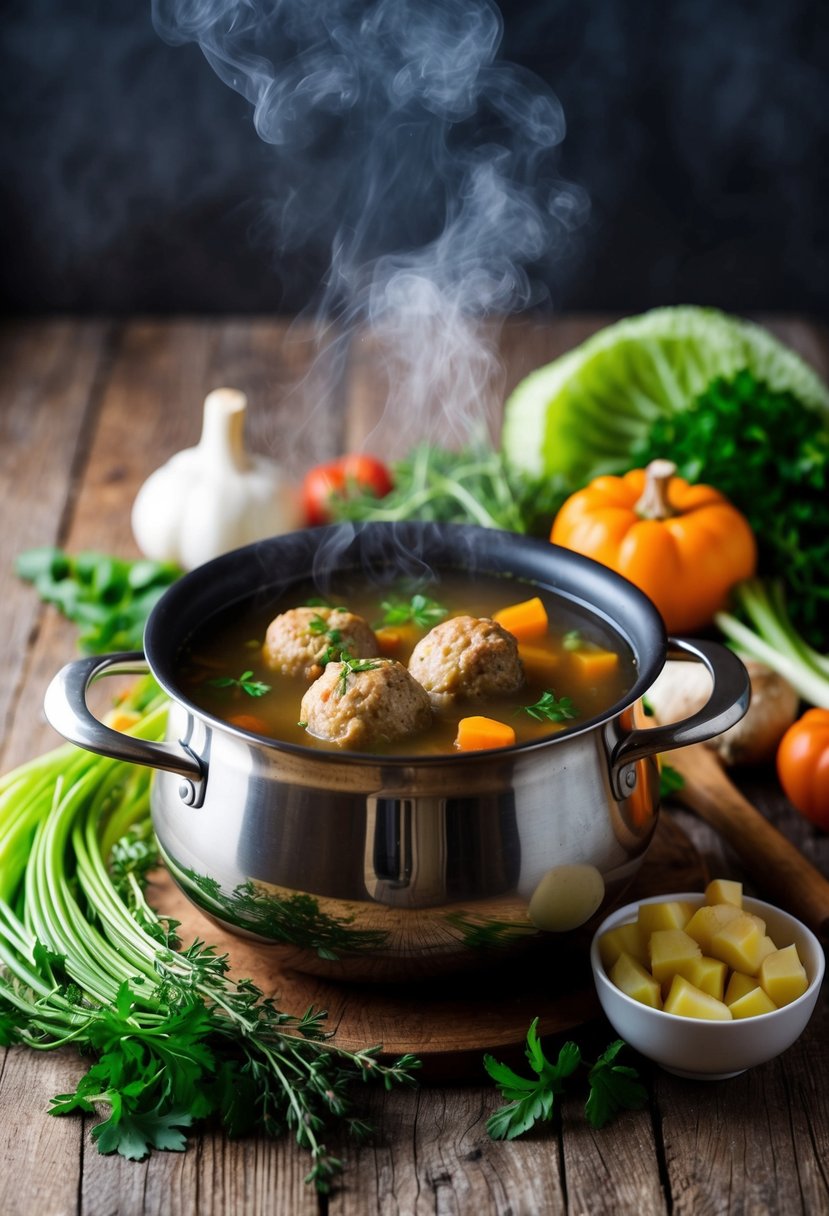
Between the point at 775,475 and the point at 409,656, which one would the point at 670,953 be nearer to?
the point at 409,656

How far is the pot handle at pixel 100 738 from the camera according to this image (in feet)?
7.45

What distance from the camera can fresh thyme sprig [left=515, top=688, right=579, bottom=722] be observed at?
2439 mm

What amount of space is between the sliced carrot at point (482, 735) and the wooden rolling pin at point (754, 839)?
0.78 m

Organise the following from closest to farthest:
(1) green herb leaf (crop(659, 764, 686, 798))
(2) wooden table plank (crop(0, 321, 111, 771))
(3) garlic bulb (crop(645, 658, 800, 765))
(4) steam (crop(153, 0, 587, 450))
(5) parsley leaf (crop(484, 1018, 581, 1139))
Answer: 1. (5) parsley leaf (crop(484, 1018, 581, 1139))
2. (1) green herb leaf (crop(659, 764, 686, 798))
3. (3) garlic bulb (crop(645, 658, 800, 765))
4. (2) wooden table plank (crop(0, 321, 111, 771))
5. (4) steam (crop(153, 0, 587, 450))

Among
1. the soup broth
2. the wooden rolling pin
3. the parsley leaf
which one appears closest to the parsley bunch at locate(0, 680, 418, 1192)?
the parsley leaf

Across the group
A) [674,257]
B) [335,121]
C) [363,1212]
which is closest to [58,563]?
[363,1212]

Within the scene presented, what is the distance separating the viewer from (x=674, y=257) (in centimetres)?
628

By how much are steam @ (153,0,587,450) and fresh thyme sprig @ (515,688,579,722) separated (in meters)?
2.62

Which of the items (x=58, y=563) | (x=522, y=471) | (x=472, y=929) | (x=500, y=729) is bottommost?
(x=58, y=563)

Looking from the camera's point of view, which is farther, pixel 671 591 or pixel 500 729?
pixel 671 591

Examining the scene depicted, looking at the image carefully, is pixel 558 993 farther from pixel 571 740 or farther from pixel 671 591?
pixel 671 591

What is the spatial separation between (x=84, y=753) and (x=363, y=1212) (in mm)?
1227

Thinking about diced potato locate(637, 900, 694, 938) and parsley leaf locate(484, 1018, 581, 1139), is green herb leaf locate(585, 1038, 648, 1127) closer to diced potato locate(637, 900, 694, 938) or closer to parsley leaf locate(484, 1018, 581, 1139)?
parsley leaf locate(484, 1018, 581, 1139)

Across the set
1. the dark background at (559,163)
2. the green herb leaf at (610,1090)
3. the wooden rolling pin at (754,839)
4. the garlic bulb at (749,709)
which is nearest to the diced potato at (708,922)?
the green herb leaf at (610,1090)
